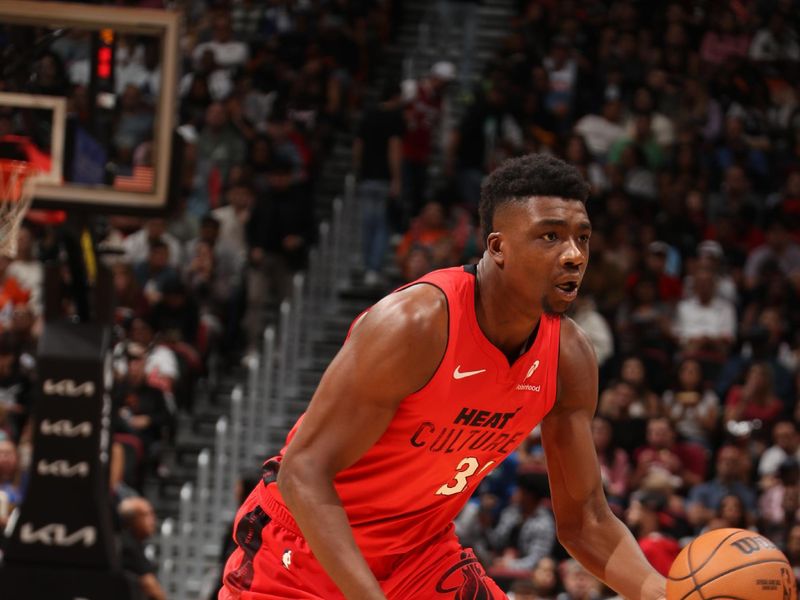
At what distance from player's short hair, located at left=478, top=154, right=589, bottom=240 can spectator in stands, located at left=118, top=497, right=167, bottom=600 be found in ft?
17.8

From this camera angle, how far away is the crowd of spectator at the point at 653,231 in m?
10.4

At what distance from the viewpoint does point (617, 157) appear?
569 inches

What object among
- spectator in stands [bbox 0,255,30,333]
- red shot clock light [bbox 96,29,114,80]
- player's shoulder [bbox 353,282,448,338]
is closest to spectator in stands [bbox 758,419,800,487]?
red shot clock light [bbox 96,29,114,80]

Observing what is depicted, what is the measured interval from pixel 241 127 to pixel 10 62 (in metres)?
6.81

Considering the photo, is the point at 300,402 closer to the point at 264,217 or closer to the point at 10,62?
the point at 264,217

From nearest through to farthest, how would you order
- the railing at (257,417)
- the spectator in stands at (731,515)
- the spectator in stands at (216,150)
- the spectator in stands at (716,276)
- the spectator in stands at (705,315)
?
the spectator in stands at (731,515)
the railing at (257,417)
the spectator in stands at (705,315)
the spectator in stands at (716,276)
the spectator in stands at (216,150)

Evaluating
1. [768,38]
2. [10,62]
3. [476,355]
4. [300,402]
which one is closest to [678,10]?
[768,38]

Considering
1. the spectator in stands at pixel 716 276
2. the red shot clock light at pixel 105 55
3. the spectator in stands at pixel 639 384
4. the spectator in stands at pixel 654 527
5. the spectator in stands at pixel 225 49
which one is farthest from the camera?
the spectator in stands at pixel 225 49

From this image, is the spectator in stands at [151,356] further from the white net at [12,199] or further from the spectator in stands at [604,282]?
the white net at [12,199]

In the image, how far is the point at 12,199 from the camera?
7848 millimetres

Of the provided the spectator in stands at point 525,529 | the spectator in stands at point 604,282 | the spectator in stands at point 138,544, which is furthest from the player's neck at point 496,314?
the spectator in stands at point 604,282

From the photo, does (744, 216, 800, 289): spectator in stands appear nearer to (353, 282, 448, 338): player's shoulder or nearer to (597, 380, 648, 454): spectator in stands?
(597, 380, 648, 454): spectator in stands

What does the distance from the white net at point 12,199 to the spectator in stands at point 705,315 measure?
6477 mm

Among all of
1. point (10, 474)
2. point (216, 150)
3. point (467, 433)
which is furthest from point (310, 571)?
point (216, 150)
